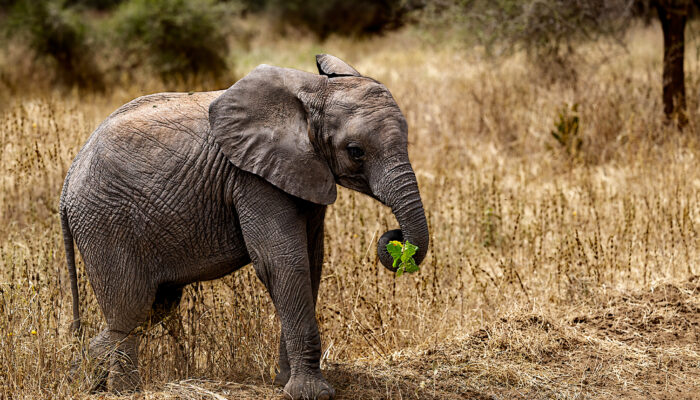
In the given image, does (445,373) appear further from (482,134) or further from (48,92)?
(48,92)

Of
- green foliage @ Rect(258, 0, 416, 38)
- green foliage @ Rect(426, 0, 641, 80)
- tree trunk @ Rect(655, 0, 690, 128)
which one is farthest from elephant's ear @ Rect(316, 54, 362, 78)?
green foliage @ Rect(258, 0, 416, 38)

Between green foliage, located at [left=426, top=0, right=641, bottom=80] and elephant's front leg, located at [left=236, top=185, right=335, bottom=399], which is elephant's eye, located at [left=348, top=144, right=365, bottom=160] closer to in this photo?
elephant's front leg, located at [left=236, top=185, right=335, bottom=399]

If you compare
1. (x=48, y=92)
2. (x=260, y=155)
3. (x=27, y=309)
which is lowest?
(x=27, y=309)

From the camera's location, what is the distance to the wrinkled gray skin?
13.3 ft

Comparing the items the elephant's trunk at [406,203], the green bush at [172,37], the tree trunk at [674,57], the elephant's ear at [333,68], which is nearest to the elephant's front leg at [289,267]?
the elephant's trunk at [406,203]

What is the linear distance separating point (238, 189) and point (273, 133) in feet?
1.19

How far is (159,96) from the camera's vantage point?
182 inches

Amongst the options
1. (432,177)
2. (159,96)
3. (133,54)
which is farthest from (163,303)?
(133,54)

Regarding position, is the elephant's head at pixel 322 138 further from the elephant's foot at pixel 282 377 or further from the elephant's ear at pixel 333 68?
the elephant's foot at pixel 282 377

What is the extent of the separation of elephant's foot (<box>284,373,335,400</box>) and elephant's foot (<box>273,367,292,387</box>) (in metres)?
0.40

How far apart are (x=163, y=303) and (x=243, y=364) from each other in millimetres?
645

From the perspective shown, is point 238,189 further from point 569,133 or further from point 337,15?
point 337,15

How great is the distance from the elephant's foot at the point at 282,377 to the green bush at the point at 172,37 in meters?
12.4

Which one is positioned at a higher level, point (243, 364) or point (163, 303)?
point (163, 303)
